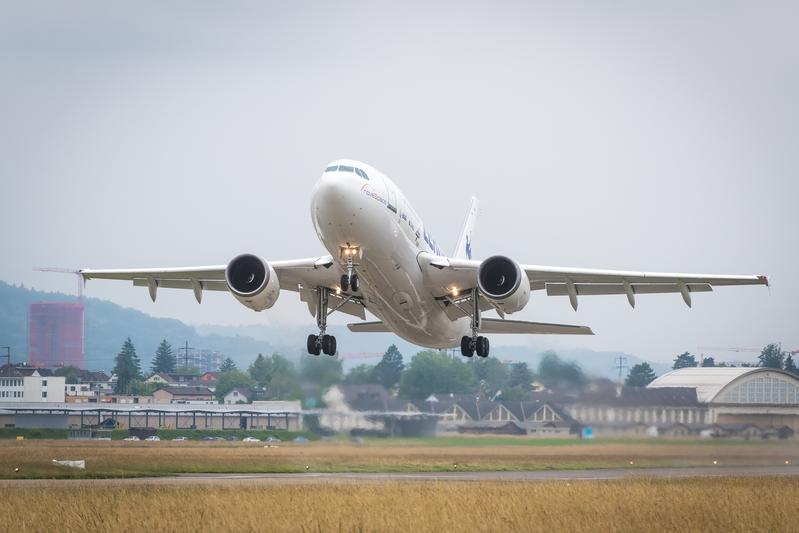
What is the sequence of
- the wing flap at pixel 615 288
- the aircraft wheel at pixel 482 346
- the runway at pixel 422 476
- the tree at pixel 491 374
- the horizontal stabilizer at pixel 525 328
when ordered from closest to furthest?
the runway at pixel 422 476 → the aircraft wheel at pixel 482 346 → the wing flap at pixel 615 288 → the horizontal stabilizer at pixel 525 328 → the tree at pixel 491 374

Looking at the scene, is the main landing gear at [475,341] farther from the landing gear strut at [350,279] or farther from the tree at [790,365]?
the tree at [790,365]

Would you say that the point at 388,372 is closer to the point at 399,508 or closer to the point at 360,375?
the point at 360,375

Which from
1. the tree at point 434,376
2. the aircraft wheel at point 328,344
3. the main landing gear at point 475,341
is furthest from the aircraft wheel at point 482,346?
the tree at point 434,376

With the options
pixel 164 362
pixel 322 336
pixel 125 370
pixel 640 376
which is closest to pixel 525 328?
pixel 322 336

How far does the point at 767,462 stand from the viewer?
3953 centimetres

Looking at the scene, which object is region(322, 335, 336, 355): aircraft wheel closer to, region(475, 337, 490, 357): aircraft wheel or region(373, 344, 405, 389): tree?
region(475, 337, 490, 357): aircraft wheel

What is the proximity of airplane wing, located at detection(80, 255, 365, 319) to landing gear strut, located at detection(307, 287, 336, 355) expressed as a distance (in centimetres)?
36

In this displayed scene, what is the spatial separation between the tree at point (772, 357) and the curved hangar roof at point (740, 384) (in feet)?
18.9

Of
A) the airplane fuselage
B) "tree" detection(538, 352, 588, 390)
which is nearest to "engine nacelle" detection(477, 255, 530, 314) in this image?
the airplane fuselage

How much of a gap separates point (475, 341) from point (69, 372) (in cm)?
5522

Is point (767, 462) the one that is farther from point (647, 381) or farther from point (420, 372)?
point (420, 372)

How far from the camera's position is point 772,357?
49.4 metres

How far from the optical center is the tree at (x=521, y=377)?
42219 millimetres

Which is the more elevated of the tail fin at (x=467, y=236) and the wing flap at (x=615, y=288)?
the tail fin at (x=467, y=236)
